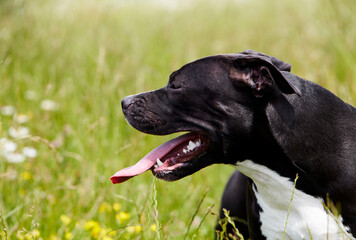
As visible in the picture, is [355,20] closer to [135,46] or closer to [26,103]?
[135,46]

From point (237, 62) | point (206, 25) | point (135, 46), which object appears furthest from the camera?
point (206, 25)

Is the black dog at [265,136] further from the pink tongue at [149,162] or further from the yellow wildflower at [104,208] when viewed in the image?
the yellow wildflower at [104,208]

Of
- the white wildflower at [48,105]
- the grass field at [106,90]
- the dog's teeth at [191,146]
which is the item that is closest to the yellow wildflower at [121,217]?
the grass field at [106,90]

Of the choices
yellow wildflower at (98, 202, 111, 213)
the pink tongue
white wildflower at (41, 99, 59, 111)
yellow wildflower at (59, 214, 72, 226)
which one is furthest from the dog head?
white wildflower at (41, 99, 59, 111)

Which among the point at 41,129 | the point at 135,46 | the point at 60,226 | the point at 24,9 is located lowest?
the point at 60,226

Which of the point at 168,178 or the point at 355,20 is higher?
the point at 355,20

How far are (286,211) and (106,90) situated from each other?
229cm

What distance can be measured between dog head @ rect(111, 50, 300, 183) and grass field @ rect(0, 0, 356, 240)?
26 cm

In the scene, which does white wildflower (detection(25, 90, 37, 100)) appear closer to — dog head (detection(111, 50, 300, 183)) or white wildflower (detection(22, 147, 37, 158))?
white wildflower (detection(22, 147, 37, 158))

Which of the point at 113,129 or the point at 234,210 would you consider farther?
the point at 113,129

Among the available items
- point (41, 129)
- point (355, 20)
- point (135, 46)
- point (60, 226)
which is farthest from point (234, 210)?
point (135, 46)

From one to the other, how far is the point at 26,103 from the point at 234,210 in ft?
8.14

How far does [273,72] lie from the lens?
7.47 feet

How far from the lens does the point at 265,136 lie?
2.39 m
